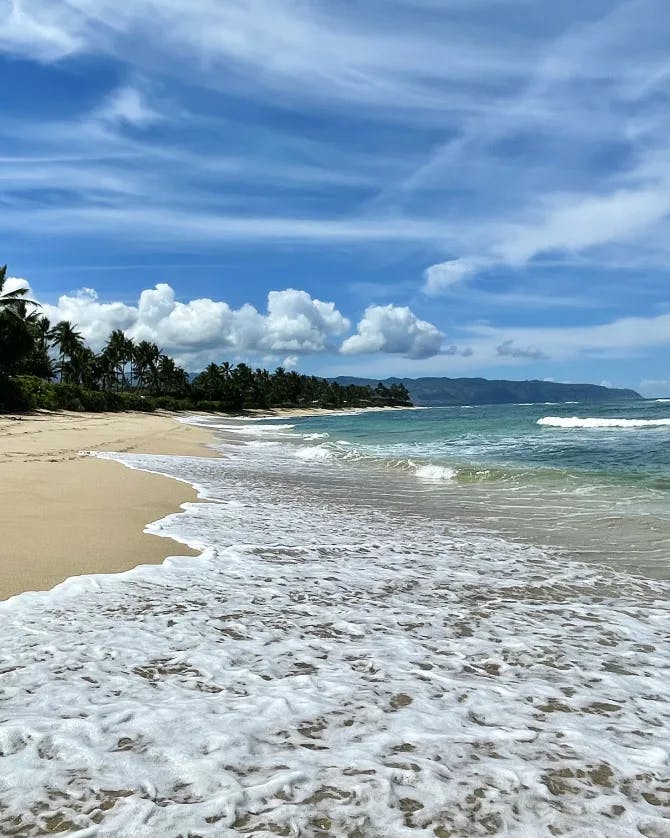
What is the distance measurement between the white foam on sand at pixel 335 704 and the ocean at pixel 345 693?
0.01 m

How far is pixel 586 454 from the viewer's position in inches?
863

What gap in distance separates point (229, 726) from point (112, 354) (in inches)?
3957

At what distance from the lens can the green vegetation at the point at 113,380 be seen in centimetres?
5044

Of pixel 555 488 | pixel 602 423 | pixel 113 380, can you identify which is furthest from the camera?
pixel 113 380

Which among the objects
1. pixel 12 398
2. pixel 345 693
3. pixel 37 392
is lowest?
pixel 345 693

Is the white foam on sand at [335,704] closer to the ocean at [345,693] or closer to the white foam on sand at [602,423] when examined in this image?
the ocean at [345,693]

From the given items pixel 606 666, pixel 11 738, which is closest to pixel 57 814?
pixel 11 738

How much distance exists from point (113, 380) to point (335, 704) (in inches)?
3944

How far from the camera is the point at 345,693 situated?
12.2 feet

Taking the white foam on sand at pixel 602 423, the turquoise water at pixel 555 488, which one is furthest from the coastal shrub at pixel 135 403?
the turquoise water at pixel 555 488

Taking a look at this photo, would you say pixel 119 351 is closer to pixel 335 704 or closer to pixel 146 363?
pixel 146 363

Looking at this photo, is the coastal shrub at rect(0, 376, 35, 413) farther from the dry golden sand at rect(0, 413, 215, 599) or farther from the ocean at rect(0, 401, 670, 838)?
the ocean at rect(0, 401, 670, 838)

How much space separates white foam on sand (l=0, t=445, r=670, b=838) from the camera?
260cm

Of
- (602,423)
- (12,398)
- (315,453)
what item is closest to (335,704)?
(315,453)
